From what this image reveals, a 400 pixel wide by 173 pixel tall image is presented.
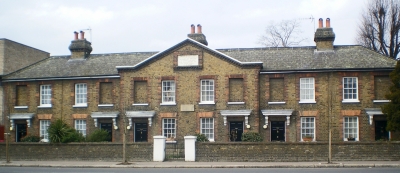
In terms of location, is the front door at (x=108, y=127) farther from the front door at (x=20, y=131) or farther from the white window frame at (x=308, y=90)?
the white window frame at (x=308, y=90)

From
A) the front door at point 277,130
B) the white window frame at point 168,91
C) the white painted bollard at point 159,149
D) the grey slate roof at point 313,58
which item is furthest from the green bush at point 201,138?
the grey slate roof at point 313,58

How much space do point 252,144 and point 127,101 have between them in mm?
11948

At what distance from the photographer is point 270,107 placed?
34.2m

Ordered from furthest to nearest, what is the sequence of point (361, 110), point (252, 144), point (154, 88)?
point (154, 88)
point (361, 110)
point (252, 144)

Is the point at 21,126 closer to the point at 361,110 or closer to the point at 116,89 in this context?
the point at 116,89

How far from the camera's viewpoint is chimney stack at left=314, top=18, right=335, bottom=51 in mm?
35906

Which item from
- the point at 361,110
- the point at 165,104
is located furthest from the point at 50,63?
the point at 361,110

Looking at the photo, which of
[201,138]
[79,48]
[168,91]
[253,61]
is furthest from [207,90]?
[79,48]

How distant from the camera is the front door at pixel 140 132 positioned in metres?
35.7

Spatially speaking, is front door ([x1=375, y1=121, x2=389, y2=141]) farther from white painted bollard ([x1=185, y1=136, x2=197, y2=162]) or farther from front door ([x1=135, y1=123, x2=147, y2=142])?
front door ([x1=135, y1=123, x2=147, y2=142])

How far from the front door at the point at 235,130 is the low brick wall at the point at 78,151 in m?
7.86

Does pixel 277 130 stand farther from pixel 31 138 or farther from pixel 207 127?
pixel 31 138

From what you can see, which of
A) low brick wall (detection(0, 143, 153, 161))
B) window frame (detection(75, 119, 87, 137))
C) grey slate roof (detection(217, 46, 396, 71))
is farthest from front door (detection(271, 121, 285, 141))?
window frame (detection(75, 119, 87, 137))

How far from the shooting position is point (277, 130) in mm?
34219
